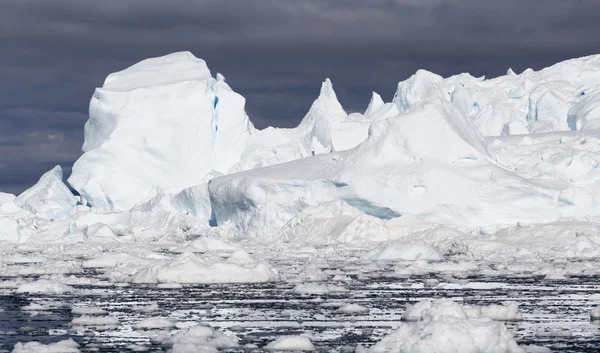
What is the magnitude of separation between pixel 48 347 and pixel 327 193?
104 ft

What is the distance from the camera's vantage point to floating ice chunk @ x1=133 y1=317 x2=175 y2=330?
14.9m

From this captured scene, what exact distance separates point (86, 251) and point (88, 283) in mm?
15029

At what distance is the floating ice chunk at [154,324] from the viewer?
14898mm

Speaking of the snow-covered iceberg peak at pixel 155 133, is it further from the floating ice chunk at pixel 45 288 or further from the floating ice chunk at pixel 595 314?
the floating ice chunk at pixel 595 314

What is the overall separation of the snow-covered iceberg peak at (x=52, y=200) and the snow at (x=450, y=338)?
48464 millimetres

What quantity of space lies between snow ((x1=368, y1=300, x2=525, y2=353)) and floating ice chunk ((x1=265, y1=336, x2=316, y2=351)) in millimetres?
1026

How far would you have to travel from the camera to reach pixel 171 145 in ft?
184

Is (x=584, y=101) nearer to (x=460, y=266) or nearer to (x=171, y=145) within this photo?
(x=171, y=145)

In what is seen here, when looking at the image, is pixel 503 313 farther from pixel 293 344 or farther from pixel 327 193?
pixel 327 193

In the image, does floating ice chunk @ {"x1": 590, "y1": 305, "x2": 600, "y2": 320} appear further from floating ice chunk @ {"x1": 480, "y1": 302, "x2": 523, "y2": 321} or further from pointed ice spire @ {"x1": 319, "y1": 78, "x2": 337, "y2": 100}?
pointed ice spire @ {"x1": 319, "y1": 78, "x2": 337, "y2": 100}

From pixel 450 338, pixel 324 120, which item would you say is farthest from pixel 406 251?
pixel 324 120

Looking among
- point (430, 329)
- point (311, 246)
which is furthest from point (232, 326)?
point (311, 246)

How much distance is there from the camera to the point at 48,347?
40.8 ft

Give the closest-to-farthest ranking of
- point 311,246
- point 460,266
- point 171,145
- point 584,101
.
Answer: point 460,266, point 311,246, point 171,145, point 584,101
